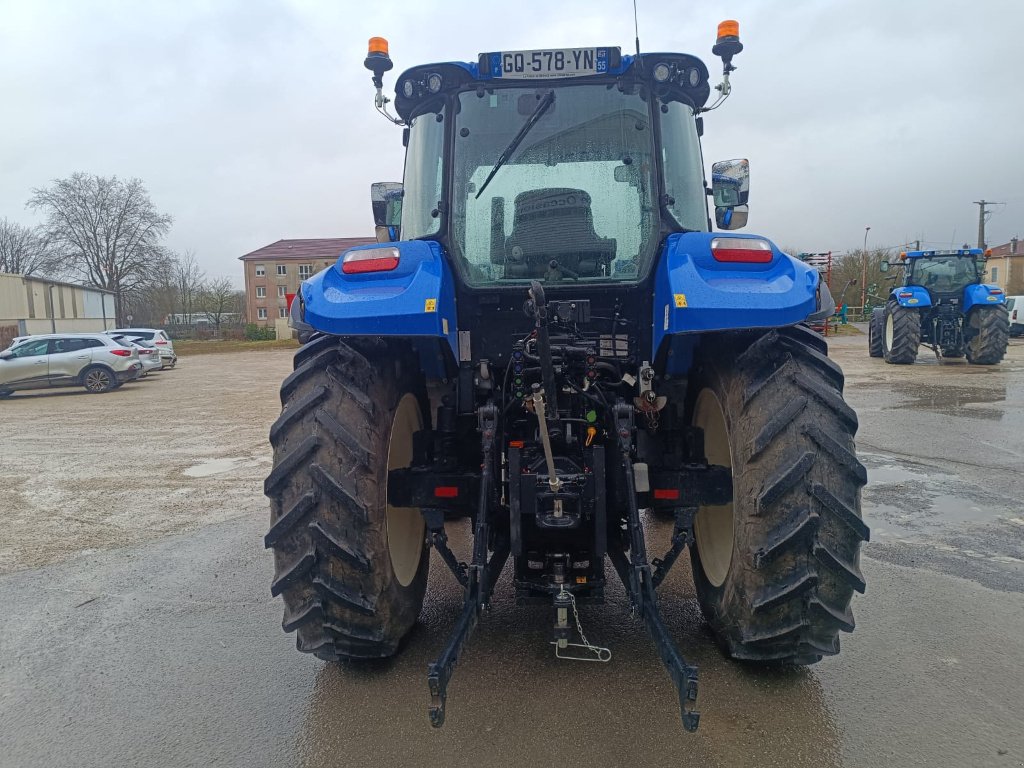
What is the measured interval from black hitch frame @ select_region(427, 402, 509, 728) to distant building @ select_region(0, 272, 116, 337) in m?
42.0

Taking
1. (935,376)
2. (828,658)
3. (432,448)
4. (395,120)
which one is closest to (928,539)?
(828,658)

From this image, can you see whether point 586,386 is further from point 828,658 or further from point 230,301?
point 230,301

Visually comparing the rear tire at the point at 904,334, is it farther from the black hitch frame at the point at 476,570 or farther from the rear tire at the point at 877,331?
the black hitch frame at the point at 476,570

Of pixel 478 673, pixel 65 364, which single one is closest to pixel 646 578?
pixel 478 673

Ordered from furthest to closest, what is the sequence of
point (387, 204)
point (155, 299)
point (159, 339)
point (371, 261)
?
point (155, 299) < point (159, 339) < point (387, 204) < point (371, 261)

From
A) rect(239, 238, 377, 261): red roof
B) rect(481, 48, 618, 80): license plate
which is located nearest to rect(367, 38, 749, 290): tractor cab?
rect(481, 48, 618, 80): license plate

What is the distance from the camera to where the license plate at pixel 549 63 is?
3.42 meters

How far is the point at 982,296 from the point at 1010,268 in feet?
193

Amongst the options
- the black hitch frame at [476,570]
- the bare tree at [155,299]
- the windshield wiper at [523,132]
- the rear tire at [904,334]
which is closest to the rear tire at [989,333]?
the rear tire at [904,334]

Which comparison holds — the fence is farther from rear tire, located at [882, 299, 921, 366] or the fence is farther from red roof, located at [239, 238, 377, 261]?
rear tire, located at [882, 299, 921, 366]

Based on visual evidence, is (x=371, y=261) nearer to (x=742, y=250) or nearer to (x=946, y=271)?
(x=742, y=250)

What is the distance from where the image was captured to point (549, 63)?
11.3 ft

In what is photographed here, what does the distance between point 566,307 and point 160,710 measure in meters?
2.43

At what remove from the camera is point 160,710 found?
310 centimetres
